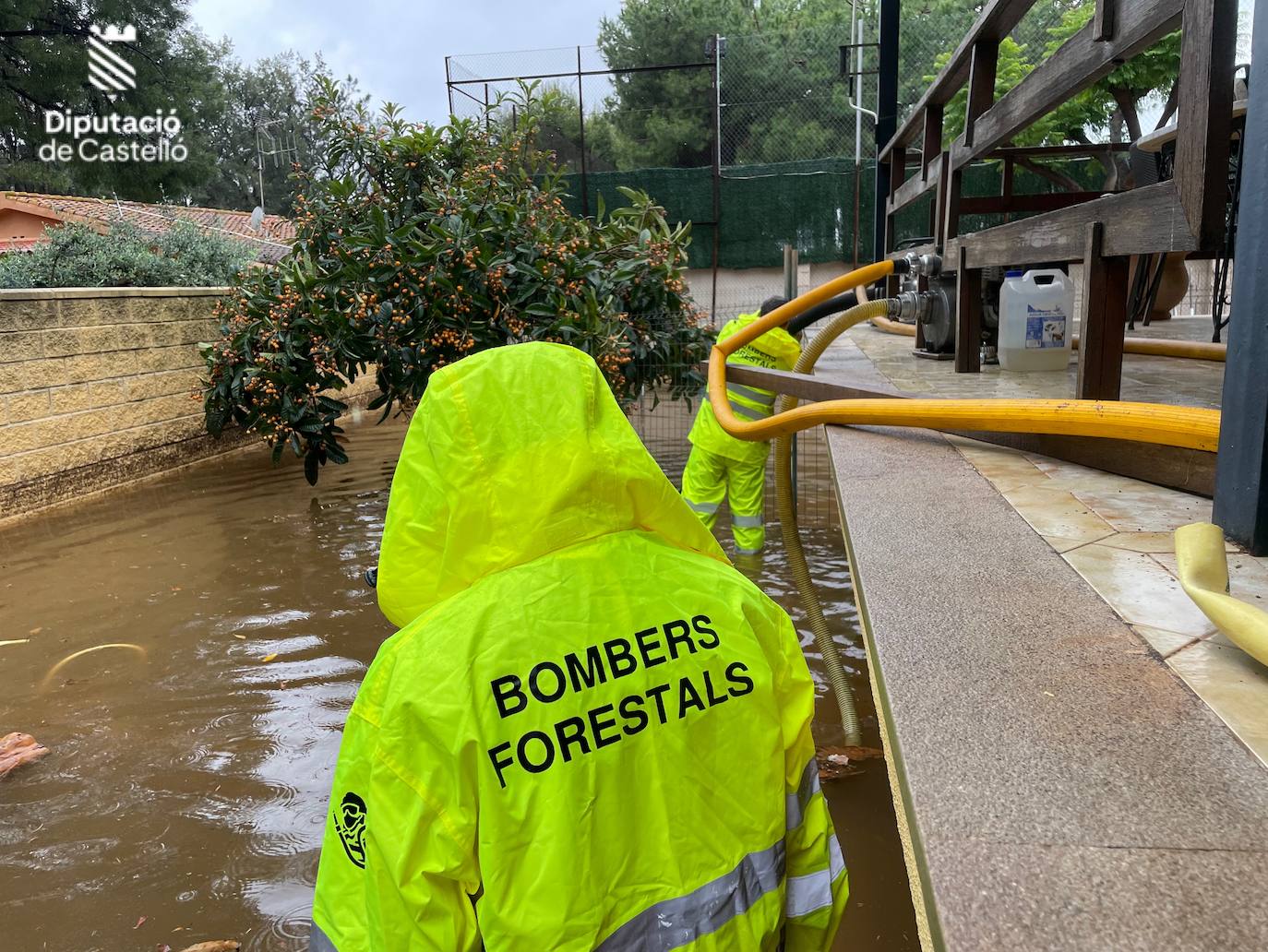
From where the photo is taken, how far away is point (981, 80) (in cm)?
441

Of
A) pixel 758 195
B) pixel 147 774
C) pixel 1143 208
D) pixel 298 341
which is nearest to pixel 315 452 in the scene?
pixel 298 341

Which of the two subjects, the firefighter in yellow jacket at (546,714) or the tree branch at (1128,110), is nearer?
the firefighter in yellow jacket at (546,714)

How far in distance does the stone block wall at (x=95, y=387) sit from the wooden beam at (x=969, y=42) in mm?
5055

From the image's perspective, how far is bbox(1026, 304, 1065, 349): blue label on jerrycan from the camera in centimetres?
457

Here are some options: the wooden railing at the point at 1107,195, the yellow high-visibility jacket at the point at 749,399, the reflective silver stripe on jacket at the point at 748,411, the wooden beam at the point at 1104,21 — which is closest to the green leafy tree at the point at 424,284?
the yellow high-visibility jacket at the point at 749,399

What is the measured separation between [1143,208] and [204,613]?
4.88 meters

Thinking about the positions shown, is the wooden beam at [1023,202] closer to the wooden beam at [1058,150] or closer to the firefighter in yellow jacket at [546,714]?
the wooden beam at [1058,150]

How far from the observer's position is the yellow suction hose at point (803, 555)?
150 inches

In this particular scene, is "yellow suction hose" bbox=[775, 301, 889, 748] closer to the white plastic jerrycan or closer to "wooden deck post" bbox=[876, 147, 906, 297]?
the white plastic jerrycan

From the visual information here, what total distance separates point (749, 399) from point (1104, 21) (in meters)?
3.50

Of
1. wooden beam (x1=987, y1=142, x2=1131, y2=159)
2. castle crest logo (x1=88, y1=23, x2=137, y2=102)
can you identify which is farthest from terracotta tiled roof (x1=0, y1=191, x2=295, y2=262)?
wooden beam (x1=987, y1=142, x2=1131, y2=159)

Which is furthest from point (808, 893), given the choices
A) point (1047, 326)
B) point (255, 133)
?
point (255, 133)

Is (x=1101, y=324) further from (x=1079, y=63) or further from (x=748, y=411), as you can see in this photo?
(x=748, y=411)

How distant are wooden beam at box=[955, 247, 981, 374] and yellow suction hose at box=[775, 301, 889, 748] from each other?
1.30 ft
